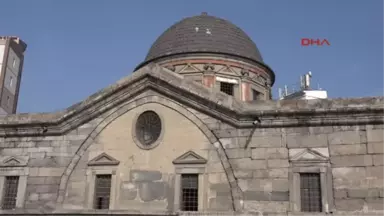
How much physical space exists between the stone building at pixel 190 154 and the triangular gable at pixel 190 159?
0.11 ft

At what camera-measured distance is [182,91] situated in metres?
15.6

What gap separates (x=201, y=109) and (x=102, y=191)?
4.43 metres

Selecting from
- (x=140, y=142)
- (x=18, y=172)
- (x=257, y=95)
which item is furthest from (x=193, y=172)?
(x=257, y=95)

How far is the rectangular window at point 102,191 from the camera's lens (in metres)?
15.4

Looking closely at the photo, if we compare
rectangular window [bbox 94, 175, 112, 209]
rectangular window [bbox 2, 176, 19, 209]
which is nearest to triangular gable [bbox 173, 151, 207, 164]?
rectangular window [bbox 94, 175, 112, 209]

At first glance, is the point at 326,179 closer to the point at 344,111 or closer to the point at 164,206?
the point at 344,111

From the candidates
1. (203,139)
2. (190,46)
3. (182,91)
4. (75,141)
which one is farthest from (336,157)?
(190,46)

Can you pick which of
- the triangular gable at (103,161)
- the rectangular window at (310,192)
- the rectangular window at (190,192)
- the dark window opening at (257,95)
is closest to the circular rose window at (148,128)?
the triangular gable at (103,161)

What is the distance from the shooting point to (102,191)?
613 inches

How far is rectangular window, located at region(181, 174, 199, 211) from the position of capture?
14742 millimetres

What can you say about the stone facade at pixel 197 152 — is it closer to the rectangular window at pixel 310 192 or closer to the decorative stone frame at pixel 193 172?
the decorative stone frame at pixel 193 172

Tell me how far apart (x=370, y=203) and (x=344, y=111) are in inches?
111

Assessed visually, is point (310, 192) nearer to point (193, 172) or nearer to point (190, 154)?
point (193, 172)

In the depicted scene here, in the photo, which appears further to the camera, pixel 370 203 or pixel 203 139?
pixel 203 139
